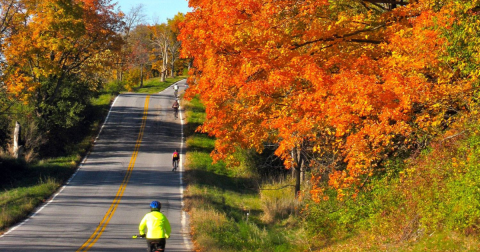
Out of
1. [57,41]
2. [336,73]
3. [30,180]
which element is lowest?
[30,180]

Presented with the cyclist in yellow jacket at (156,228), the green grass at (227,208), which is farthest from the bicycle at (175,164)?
the cyclist in yellow jacket at (156,228)

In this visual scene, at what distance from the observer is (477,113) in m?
9.84

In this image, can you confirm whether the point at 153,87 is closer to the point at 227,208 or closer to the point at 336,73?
the point at 227,208

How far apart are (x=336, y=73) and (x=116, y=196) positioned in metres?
14.9

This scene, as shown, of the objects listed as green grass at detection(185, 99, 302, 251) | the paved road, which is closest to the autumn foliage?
green grass at detection(185, 99, 302, 251)

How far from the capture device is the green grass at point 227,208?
1669cm

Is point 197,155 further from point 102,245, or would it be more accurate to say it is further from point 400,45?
point 400,45

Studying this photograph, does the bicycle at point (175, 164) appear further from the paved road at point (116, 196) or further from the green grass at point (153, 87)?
the green grass at point (153, 87)

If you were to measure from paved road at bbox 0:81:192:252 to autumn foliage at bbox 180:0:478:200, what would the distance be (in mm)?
5618

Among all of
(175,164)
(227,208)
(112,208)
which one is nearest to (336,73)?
(227,208)

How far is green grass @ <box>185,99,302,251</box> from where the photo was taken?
54.7 ft

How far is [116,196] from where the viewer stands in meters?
24.9

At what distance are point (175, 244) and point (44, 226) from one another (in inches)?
230

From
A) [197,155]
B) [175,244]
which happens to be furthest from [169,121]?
[175,244]
